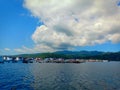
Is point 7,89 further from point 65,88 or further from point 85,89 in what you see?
point 85,89

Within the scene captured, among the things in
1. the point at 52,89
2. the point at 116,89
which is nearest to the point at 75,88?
the point at 52,89

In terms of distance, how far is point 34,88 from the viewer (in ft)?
225

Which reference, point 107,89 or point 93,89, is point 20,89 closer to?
point 93,89

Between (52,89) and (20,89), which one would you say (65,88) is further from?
(20,89)

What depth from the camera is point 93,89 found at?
66938 millimetres

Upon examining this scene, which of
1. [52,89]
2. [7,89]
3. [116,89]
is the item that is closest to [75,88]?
[52,89]

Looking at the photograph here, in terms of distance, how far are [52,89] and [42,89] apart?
323cm

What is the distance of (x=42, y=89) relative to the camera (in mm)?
66062

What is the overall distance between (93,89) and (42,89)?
16.7 m

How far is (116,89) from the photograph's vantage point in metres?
67.9

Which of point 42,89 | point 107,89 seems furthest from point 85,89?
Answer: point 42,89

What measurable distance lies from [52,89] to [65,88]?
4.86 m

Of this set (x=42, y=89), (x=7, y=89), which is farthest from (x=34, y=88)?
(x=7, y=89)

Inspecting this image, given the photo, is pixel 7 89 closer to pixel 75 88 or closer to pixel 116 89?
pixel 75 88
